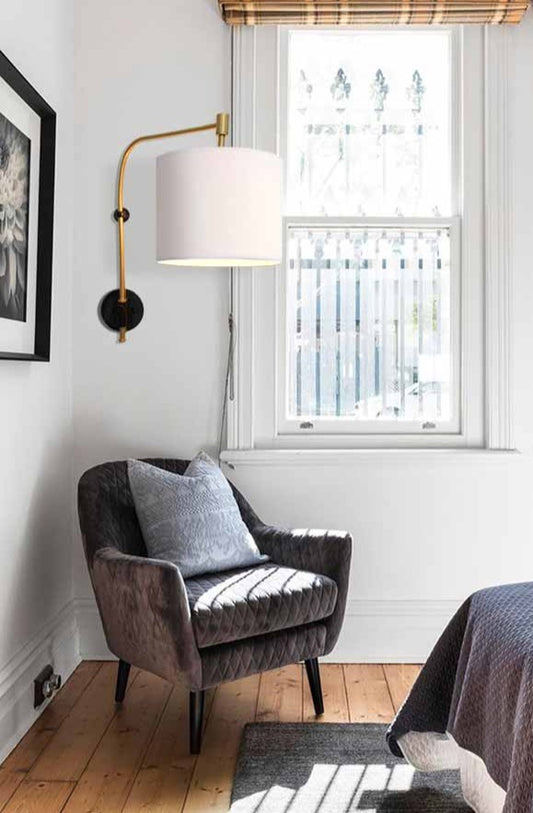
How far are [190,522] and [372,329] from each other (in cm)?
116

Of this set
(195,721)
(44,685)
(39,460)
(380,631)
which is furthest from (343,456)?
(44,685)

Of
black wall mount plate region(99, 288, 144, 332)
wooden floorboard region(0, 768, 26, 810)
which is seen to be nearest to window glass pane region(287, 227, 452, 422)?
black wall mount plate region(99, 288, 144, 332)

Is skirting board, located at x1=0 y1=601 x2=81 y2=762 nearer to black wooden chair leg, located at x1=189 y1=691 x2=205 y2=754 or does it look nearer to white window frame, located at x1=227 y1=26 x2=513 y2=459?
black wooden chair leg, located at x1=189 y1=691 x2=205 y2=754

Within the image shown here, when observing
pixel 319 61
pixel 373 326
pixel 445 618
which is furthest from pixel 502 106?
pixel 445 618

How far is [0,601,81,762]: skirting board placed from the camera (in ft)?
9.04

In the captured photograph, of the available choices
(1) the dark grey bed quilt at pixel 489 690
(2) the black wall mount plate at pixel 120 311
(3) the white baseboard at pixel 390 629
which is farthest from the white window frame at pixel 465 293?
(1) the dark grey bed quilt at pixel 489 690

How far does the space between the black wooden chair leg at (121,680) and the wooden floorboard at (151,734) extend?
3 cm

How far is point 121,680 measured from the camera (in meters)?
3.14

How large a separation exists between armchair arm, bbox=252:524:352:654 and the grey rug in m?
0.30

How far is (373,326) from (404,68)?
1024 millimetres

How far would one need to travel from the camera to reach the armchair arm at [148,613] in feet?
8.52

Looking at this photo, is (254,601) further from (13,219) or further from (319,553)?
(13,219)

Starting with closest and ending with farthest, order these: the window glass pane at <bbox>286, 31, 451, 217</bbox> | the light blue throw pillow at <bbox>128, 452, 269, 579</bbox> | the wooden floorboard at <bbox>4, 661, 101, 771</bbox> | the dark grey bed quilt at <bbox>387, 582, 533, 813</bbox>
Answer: the dark grey bed quilt at <bbox>387, 582, 533, 813</bbox>, the wooden floorboard at <bbox>4, 661, 101, 771</bbox>, the light blue throw pillow at <bbox>128, 452, 269, 579</bbox>, the window glass pane at <bbox>286, 31, 451, 217</bbox>

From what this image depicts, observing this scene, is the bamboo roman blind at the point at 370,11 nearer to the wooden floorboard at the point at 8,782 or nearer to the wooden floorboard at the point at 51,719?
the wooden floorboard at the point at 51,719
